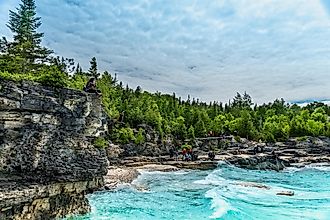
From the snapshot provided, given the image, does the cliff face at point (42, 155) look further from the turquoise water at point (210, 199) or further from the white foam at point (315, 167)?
the white foam at point (315, 167)

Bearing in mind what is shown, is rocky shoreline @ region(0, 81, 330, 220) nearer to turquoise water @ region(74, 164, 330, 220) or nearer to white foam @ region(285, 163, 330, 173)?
turquoise water @ region(74, 164, 330, 220)

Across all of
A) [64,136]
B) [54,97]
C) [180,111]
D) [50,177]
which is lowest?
[50,177]

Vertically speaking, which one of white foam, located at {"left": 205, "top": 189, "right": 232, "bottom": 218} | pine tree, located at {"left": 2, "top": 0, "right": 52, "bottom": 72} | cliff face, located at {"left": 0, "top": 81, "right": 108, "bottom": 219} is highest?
pine tree, located at {"left": 2, "top": 0, "right": 52, "bottom": 72}

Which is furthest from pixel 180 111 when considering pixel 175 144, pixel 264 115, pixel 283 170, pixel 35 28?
pixel 35 28

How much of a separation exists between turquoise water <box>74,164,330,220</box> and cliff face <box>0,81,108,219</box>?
3.90m

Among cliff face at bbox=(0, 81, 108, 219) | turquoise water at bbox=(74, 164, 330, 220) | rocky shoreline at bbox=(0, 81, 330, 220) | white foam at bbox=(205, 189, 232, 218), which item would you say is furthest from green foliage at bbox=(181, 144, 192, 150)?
cliff face at bbox=(0, 81, 108, 219)

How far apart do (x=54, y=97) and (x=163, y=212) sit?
12761mm

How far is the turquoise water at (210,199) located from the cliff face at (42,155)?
3.90 m

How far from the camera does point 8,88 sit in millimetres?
18531

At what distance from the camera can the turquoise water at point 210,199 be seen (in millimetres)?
27062

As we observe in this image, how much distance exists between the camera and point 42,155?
19.3 m

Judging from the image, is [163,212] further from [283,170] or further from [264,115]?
[264,115]

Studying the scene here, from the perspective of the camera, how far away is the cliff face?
57.5 feet

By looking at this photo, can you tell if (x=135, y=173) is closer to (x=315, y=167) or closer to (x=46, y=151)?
(x=46, y=151)
